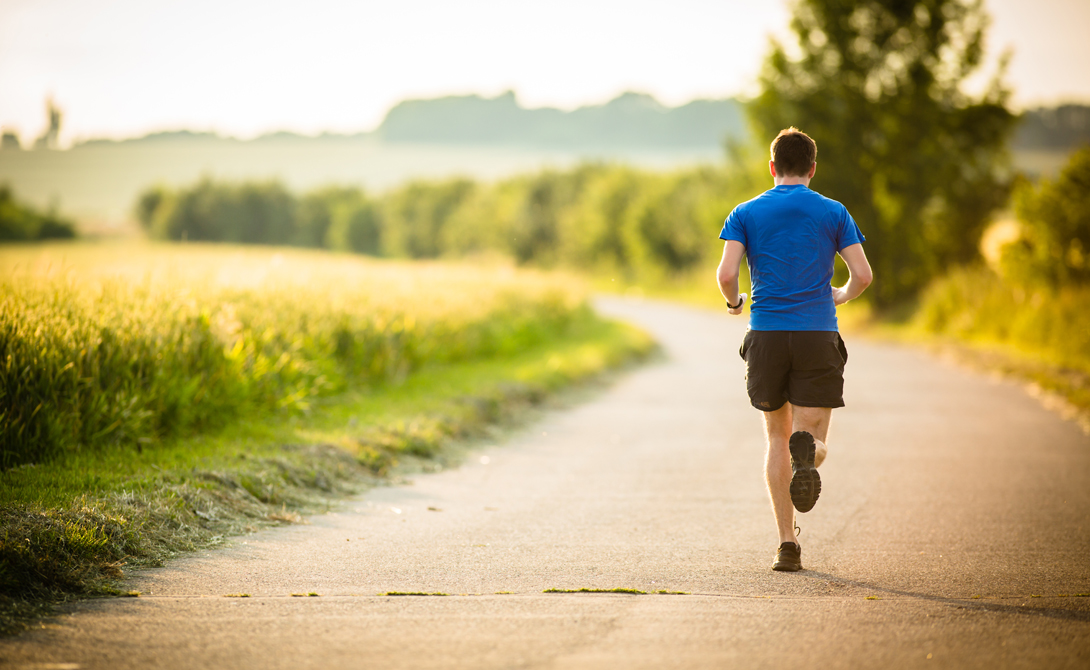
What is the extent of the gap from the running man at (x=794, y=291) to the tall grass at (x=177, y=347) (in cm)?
513

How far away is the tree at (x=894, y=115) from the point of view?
27.5m

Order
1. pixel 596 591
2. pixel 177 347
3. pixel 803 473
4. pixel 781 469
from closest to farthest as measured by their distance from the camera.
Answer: pixel 596 591, pixel 803 473, pixel 781 469, pixel 177 347

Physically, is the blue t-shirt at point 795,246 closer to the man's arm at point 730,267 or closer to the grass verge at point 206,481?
the man's arm at point 730,267

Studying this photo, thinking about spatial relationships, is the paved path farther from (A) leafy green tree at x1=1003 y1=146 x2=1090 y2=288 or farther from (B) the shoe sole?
(A) leafy green tree at x1=1003 y1=146 x2=1090 y2=288

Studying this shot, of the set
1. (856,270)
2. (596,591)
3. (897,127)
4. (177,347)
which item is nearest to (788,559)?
(596,591)

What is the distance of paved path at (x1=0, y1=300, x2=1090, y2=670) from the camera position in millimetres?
3734

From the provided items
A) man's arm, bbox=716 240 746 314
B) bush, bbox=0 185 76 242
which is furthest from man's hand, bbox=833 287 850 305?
bush, bbox=0 185 76 242

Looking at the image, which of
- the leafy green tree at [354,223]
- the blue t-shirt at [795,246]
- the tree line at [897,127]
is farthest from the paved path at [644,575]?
the leafy green tree at [354,223]

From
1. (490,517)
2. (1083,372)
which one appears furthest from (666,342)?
(490,517)

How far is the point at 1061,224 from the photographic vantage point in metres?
19.1

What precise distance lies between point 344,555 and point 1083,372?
1388 cm

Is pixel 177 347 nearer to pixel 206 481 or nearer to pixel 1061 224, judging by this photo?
pixel 206 481

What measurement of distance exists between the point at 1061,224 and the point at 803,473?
17630 mm

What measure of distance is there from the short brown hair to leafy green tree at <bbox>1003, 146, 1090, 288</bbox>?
16712 millimetres
